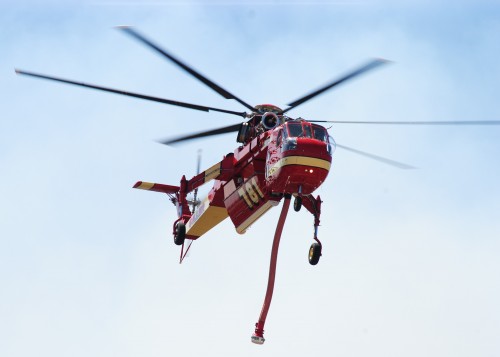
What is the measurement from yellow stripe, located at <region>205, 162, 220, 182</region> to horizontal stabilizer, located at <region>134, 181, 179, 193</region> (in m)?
3.89

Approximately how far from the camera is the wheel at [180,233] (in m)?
33.1

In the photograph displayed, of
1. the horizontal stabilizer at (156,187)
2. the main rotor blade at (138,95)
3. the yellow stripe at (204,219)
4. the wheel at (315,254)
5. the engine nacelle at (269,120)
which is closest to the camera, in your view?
the main rotor blade at (138,95)

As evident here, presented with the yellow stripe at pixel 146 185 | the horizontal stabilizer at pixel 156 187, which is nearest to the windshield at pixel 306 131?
the horizontal stabilizer at pixel 156 187

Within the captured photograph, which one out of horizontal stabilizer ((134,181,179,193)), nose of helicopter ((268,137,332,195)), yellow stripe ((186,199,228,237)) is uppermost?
horizontal stabilizer ((134,181,179,193))

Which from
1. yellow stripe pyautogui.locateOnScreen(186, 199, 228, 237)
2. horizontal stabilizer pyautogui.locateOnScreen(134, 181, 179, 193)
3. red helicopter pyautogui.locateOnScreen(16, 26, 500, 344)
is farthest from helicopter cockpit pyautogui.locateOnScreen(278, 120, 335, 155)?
horizontal stabilizer pyautogui.locateOnScreen(134, 181, 179, 193)

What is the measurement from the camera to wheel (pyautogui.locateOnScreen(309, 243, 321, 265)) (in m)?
29.7

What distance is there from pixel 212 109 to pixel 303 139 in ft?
12.9

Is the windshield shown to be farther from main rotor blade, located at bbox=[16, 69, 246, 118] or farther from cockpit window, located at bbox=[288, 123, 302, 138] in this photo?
main rotor blade, located at bbox=[16, 69, 246, 118]

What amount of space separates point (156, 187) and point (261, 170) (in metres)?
7.43

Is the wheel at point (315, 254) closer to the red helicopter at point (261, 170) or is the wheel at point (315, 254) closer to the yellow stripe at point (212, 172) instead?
the red helicopter at point (261, 170)

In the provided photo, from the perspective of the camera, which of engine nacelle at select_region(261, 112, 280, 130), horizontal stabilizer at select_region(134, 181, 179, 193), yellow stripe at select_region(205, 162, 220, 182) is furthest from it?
horizontal stabilizer at select_region(134, 181, 179, 193)

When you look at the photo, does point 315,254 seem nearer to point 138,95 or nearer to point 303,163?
point 303,163

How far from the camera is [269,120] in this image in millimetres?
29562

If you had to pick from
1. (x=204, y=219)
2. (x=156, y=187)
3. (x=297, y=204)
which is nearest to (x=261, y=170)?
(x=297, y=204)
